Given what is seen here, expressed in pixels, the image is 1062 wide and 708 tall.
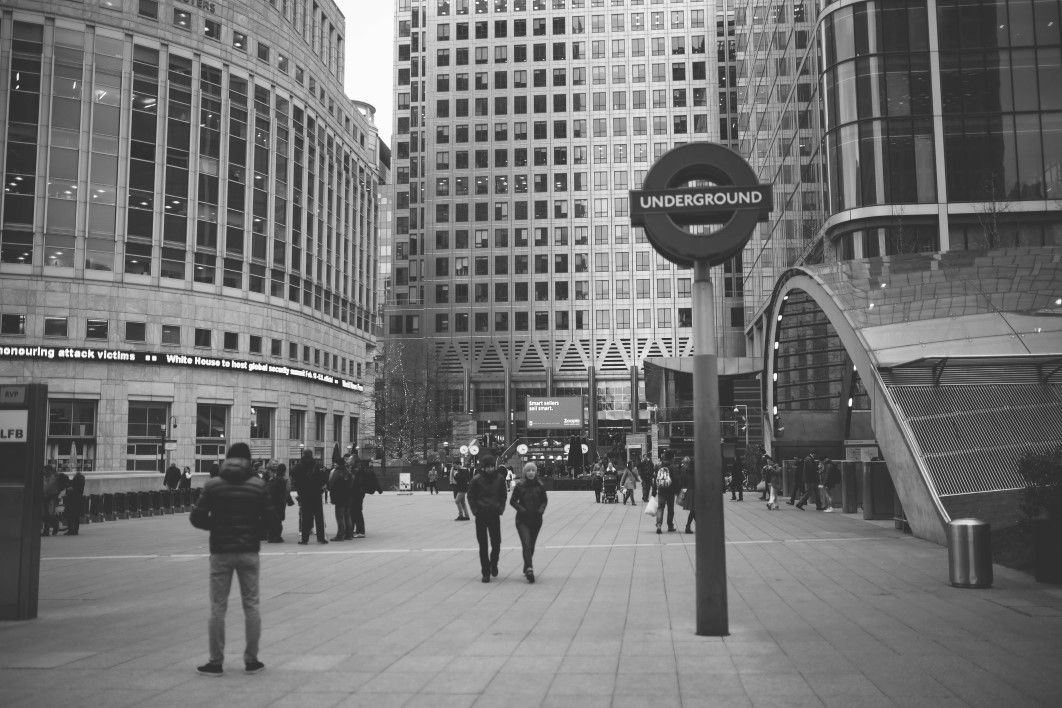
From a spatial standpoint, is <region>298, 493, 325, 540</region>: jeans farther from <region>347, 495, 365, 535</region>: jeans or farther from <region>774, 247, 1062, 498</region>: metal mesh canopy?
<region>774, 247, 1062, 498</region>: metal mesh canopy

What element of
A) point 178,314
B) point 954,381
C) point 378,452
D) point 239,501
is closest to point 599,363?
point 378,452

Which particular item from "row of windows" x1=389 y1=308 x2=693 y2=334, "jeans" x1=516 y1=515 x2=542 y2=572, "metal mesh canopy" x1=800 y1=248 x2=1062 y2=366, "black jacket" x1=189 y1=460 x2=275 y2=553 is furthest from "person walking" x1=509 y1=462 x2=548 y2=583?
"row of windows" x1=389 y1=308 x2=693 y2=334

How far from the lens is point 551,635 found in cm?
906

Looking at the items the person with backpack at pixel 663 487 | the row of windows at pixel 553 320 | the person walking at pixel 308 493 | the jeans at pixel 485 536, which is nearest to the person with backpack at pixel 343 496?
the person walking at pixel 308 493

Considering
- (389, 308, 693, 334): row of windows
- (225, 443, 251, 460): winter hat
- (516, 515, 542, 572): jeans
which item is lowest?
(516, 515, 542, 572): jeans

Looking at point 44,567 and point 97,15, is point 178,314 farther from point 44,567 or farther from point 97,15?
point 44,567

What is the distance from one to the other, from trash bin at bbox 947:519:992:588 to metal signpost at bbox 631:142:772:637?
15.6ft

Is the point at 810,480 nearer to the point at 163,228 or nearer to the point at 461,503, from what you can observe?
the point at 461,503

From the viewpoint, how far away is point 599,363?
97.6 metres

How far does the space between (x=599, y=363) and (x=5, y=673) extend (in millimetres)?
90818

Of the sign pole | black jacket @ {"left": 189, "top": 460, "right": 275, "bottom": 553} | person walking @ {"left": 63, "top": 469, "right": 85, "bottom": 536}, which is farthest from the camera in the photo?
person walking @ {"left": 63, "top": 469, "right": 85, "bottom": 536}

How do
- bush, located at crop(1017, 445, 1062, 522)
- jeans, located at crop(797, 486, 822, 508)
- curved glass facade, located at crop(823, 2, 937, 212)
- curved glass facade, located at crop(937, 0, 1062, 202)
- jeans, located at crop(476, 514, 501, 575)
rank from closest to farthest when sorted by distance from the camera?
bush, located at crop(1017, 445, 1062, 522)
jeans, located at crop(476, 514, 501, 575)
jeans, located at crop(797, 486, 822, 508)
curved glass facade, located at crop(937, 0, 1062, 202)
curved glass facade, located at crop(823, 2, 937, 212)

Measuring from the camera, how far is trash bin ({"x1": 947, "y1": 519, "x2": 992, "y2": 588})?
11875 mm

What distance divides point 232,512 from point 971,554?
9.19 meters
